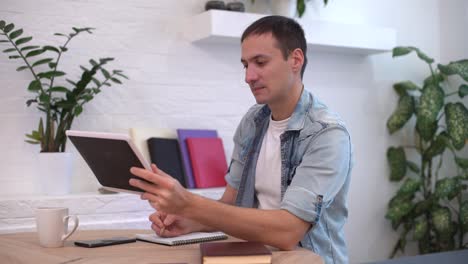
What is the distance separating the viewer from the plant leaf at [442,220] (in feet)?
12.9

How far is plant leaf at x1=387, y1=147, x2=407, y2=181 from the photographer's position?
4.23 metres

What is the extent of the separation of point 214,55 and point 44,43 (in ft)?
3.12

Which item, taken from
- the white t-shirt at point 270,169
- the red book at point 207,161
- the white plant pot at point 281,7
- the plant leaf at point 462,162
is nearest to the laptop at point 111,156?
the white t-shirt at point 270,169

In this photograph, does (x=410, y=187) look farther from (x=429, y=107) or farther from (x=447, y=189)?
(x=429, y=107)

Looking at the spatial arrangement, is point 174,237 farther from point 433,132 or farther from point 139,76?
point 433,132

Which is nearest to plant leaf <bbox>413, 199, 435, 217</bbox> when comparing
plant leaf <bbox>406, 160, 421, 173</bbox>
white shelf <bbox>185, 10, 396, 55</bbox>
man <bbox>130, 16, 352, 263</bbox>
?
plant leaf <bbox>406, 160, 421, 173</bbox>

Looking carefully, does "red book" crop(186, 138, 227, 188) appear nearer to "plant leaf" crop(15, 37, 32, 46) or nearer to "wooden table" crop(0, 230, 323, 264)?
"plant leaf" crop(15, 37, 32, 46)

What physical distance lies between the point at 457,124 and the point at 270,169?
2.20 m

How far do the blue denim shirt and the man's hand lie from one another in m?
0.34

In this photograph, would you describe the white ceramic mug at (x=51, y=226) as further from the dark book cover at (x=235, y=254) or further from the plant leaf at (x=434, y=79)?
the plant leaf at (x=434, y=79)

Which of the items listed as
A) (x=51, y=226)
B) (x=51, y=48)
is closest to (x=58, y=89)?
(x=51, y=48)

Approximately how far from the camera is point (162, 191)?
5.41ft

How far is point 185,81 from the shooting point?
358 cm

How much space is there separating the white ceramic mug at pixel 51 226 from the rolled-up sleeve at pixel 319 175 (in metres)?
0.64
